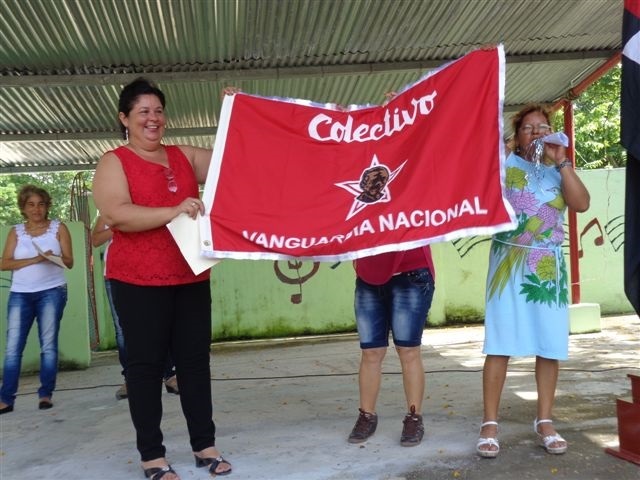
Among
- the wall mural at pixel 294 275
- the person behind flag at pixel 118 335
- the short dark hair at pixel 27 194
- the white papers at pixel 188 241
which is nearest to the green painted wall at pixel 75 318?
the person behind flag at pixel 118 335

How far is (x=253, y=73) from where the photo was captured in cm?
706

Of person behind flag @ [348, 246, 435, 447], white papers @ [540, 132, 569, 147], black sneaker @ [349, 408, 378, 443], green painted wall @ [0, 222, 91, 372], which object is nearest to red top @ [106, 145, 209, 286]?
person behind flag @ [348, 246, 435, 447]

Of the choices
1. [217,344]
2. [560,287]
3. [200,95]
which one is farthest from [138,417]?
[217,344]

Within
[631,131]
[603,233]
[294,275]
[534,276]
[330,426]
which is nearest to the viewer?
[631,131]

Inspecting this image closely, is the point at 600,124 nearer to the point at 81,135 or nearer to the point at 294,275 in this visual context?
the point at 294,275

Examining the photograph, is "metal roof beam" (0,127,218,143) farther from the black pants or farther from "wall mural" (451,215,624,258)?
the black pants

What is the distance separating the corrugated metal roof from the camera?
18.9 feet

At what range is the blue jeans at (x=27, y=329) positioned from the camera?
541 centimetres

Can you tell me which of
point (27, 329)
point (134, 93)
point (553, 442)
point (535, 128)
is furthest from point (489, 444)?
point (27, 329)

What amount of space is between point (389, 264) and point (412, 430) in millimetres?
958

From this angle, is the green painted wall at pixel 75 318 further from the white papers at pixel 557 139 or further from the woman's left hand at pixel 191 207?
the white papers at pixel 557 139

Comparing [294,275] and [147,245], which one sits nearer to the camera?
[147,245]

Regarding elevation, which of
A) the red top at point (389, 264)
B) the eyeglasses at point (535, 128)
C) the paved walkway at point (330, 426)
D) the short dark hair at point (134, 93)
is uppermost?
the short dark hair at point (134, 93)

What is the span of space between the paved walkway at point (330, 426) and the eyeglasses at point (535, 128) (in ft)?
5.62
